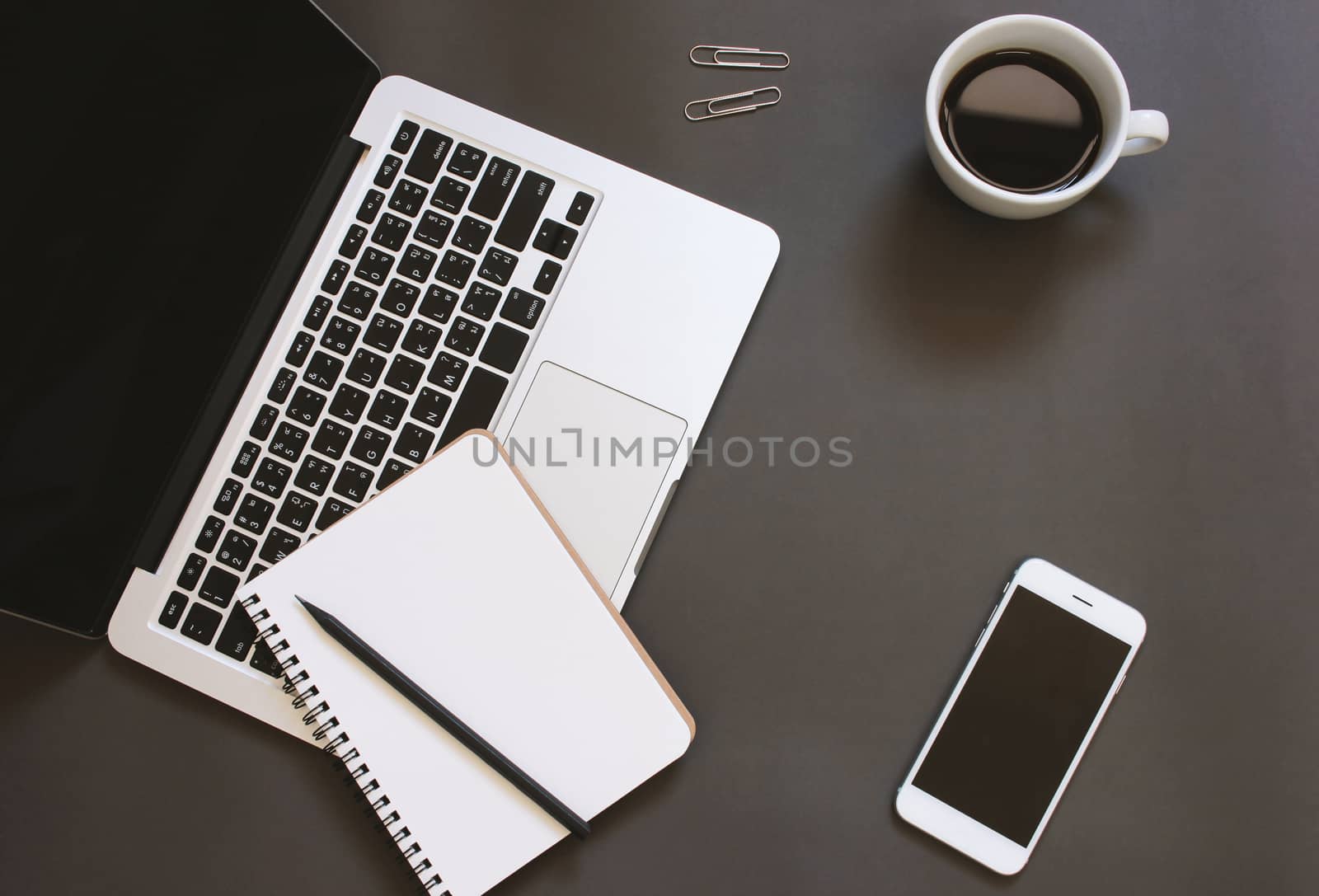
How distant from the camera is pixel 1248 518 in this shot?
0.64m

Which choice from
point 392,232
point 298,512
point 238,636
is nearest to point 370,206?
point 392,232

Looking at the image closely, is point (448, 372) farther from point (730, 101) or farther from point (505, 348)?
point (730, 101)

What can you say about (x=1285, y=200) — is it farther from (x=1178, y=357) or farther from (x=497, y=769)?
(x=497, y=769)

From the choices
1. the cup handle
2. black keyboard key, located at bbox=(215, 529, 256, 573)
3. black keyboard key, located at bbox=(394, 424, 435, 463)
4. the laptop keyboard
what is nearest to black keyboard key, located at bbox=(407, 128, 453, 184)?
the laptop keyboard

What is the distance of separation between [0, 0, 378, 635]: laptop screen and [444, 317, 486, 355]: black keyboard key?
163mm

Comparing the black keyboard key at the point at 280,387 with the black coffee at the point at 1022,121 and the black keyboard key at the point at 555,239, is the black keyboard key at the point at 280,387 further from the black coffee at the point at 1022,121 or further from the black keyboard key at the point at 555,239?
the black coffee at the point at 1022,121

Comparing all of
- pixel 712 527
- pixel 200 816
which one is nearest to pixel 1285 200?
pixel 712 527

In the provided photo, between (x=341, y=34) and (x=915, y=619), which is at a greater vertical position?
(x=341, y=34)

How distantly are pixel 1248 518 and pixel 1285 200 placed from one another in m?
0.25

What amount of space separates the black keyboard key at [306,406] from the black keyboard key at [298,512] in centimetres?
6

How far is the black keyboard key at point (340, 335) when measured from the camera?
67 cm

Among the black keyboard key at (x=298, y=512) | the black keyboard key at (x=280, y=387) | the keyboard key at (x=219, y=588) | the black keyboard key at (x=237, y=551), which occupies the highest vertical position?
the black keyboard key at (x=280, y=387)

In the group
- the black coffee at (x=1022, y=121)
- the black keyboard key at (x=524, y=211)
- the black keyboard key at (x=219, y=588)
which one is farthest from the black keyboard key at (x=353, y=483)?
the black coffee at (x=1022, y=121)

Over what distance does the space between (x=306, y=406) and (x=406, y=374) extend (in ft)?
0.27
